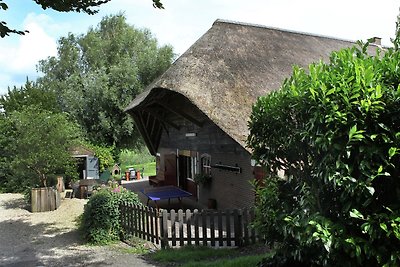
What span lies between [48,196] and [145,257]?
26.2ft

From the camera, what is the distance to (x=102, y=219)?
32.1 ft

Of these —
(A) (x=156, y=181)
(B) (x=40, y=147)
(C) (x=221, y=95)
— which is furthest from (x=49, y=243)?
(A) (x=156, y=181)

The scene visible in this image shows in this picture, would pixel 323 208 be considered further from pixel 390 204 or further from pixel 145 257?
pixel 145 257

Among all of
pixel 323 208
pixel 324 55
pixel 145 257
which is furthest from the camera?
pixel 324 55

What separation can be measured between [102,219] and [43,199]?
18.7 ft

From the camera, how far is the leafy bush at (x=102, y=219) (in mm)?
9602

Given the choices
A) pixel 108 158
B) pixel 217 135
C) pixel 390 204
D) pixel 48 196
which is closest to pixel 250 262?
pixel 390 204

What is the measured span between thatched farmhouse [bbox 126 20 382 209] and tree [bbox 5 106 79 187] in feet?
11.2

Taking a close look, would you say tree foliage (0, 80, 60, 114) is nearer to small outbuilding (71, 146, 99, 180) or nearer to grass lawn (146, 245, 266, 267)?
small outbuilding (71, 146, 99, 180)

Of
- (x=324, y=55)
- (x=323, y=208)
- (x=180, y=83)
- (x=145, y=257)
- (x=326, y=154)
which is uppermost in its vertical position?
(x=324, y=55)

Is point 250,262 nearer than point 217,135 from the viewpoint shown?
Yes

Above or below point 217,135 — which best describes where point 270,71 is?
above

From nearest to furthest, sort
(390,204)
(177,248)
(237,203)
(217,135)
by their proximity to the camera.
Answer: (390,204) < (177,248) < (237,203) < (217,135)

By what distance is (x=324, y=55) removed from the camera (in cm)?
1595
